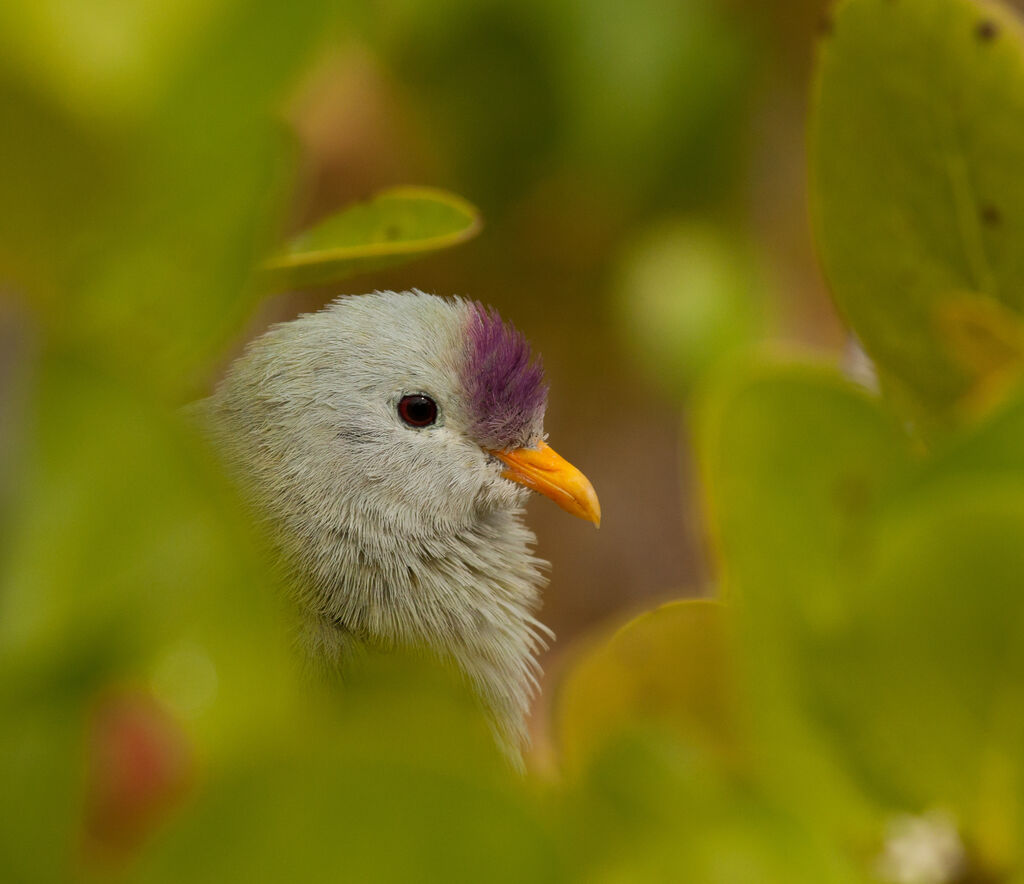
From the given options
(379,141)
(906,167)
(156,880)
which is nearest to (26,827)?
(156,880)

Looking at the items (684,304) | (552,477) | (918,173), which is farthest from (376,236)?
(684,304)

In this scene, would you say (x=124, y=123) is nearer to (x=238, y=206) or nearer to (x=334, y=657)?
(x=238, y=206)

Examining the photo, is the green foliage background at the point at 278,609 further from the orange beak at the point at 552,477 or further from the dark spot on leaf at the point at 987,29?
the orange beak at the point at 552,477

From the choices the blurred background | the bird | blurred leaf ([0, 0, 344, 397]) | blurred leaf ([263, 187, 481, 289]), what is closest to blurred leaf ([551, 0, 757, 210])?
the blurred background

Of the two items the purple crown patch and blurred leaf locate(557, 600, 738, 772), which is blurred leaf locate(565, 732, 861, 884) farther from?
the purple crown patch

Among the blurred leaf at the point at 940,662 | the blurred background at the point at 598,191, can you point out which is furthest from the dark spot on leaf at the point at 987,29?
the blurred background at the point at 598,191

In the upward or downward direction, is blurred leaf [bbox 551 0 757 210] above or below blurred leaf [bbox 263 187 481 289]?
below

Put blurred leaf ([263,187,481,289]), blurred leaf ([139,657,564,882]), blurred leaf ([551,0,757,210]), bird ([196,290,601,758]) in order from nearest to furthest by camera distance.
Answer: blurred leaf ([139,657,564,882]), blurred leaf ([263,187,481,289]), bird ([196,290,601,758]), blurred leaf ([551,0,757,210])
